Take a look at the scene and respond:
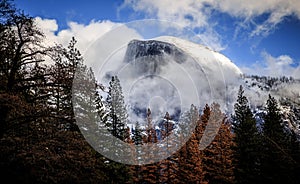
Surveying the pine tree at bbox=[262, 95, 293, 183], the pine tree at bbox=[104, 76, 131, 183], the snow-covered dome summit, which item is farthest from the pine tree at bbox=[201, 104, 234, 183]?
the pine tree at bbox=[104, 76, 131, 183]

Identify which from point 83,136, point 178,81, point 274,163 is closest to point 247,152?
point 274,163

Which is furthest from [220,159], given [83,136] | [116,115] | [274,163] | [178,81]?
[83,136]

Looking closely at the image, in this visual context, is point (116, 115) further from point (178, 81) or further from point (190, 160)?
point (178, 81)

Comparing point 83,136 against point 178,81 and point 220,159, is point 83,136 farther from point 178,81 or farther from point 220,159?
point 178,81

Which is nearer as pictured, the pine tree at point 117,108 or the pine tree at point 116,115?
the pine tree at point 116,115

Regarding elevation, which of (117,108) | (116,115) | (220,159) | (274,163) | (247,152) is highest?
(117,108)

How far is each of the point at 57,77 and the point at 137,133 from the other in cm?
3332

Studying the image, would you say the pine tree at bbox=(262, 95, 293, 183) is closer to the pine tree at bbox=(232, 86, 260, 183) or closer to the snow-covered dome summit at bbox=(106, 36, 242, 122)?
the pine tree at bbox=(232, 86, 260, 183)

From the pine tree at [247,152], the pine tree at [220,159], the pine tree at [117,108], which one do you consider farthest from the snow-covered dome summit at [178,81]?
the pine tree at [247,152]

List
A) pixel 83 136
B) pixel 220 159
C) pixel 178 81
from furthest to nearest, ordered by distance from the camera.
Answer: pixel 178 81 → pixel 220 159 → pixel 83 136

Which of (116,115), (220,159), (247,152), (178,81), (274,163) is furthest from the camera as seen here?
(178,81)

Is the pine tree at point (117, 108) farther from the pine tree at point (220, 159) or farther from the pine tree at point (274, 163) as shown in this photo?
the pine tree at point (274, 163)

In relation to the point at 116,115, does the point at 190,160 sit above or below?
below

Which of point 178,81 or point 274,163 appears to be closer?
point 274,163
